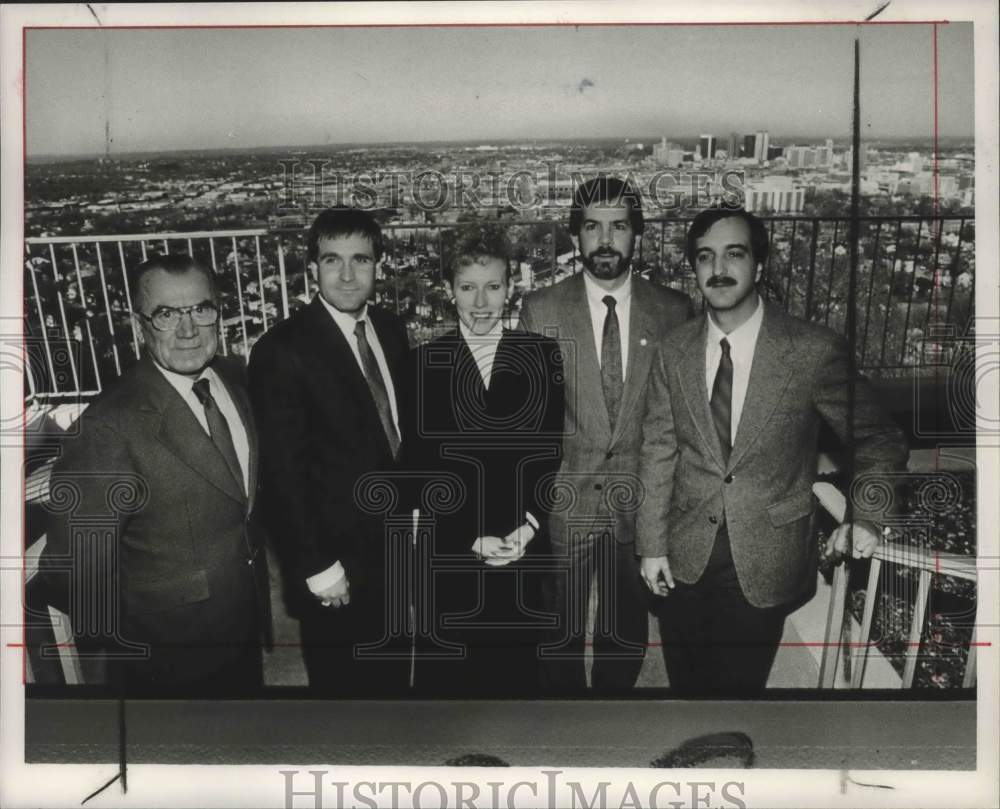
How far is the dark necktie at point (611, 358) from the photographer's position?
308 centimetres

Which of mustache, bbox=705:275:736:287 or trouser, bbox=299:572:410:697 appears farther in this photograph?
trouser, bbox=299:572:410:697

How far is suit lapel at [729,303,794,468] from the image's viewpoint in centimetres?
306

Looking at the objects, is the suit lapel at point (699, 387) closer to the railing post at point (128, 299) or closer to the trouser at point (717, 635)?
the trouser at point (717, 635)

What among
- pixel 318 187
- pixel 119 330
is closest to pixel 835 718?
pixel 318 187

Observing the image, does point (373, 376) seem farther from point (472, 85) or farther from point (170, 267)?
point (472, 85)

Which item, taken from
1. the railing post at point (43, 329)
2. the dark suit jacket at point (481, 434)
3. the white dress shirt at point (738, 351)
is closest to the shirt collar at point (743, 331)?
the white dress shirt at point (738, 351)

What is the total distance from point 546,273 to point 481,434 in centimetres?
54

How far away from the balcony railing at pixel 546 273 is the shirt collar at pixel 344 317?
62 millimetres

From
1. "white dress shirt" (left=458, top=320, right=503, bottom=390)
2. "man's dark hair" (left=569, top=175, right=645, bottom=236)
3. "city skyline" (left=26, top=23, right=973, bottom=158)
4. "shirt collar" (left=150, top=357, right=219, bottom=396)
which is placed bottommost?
"shirt collar" (left=150, top=357, right=219, bottom=396)

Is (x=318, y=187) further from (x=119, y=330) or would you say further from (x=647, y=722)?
(x=647, y=722)

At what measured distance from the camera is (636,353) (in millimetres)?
3082

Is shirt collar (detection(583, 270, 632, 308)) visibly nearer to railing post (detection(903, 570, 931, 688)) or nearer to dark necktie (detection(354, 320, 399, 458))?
dark necktie (detection(354, 320, 399, 458))

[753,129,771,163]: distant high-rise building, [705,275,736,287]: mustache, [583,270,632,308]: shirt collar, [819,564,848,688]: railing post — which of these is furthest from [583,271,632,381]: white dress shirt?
[819,564,848,688]: railing post

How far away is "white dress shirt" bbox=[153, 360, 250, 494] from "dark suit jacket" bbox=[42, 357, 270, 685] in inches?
0.7
